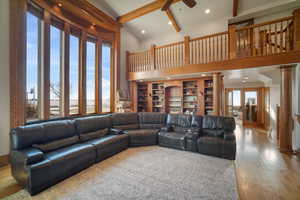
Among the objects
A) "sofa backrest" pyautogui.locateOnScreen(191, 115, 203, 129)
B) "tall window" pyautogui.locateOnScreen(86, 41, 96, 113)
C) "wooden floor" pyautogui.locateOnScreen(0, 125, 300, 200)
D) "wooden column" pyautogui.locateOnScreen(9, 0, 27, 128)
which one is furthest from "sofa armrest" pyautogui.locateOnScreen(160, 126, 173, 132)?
"wooden column" pyautogui.locateOnScreen(9, 0, 27, 128)

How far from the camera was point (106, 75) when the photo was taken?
5609mm

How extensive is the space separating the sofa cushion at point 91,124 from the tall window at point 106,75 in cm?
134

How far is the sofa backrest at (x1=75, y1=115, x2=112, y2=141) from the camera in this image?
3.48 meters

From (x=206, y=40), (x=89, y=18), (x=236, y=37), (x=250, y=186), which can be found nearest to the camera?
(x=250, y=186)

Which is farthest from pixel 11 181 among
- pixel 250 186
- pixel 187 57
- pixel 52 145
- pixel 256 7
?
pixel 256 7

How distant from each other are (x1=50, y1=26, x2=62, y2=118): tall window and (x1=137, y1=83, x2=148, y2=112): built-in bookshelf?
378 centimetres

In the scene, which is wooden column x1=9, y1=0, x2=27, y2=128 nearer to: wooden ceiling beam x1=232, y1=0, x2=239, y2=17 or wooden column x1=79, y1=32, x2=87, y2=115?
wooden column x1=79, y1=32, x2=87, y2=115

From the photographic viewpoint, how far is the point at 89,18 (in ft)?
14.9

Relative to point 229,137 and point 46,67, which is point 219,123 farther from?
point 46,67

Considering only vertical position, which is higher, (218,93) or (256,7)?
(256,7)

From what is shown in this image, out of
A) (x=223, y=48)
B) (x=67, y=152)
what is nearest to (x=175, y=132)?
(x=67, y=152)

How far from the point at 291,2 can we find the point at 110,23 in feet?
21.4

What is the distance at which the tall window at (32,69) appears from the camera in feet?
11.1

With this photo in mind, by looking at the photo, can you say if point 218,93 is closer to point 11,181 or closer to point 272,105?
point 272,105
